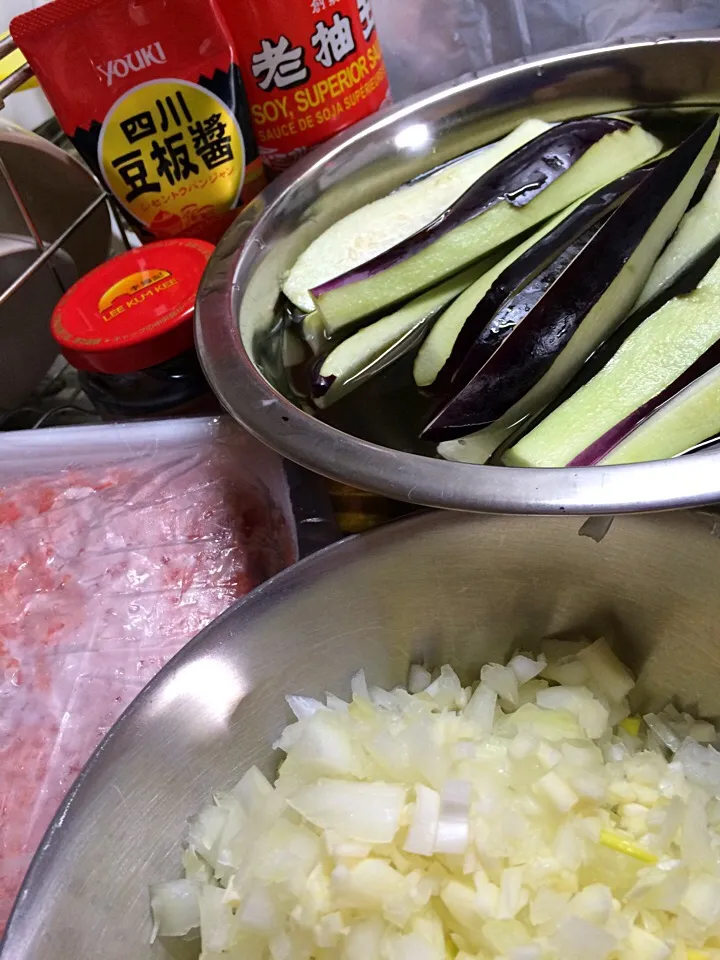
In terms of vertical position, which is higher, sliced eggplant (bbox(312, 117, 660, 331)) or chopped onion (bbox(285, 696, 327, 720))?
sliced eggplant (bbox(312, 117, 660, 331))

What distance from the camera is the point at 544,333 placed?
0.74 metres

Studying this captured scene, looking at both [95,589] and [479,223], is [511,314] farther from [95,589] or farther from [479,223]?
[95,589]

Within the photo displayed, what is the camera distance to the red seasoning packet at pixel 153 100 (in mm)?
867

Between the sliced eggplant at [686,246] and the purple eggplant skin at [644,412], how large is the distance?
0.13 meters

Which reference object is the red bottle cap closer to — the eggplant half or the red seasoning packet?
the red seasoning packet

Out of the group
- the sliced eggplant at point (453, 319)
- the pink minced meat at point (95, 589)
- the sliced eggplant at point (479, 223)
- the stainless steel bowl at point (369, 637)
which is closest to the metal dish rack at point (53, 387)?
the pink minced meat at point (95, 589)

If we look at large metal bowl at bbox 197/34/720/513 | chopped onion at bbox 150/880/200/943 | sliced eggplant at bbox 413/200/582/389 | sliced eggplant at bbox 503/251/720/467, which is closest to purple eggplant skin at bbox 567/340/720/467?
sliced eggplant at bbox 503/251/720/467

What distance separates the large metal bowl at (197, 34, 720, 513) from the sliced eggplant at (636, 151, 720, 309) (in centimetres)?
30

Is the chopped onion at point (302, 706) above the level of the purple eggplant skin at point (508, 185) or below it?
below

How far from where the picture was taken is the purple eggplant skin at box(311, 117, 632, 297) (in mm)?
888

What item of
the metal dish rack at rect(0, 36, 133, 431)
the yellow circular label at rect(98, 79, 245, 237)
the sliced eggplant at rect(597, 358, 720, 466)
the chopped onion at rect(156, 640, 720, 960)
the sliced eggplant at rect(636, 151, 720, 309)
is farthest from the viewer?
the metal dish rack at rect(0, 36, 133, 431)

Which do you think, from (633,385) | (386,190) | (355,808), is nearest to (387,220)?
(386,190)

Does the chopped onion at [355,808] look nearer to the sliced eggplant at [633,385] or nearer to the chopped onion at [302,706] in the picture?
the chopped onion at [302,706]

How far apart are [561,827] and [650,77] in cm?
95
